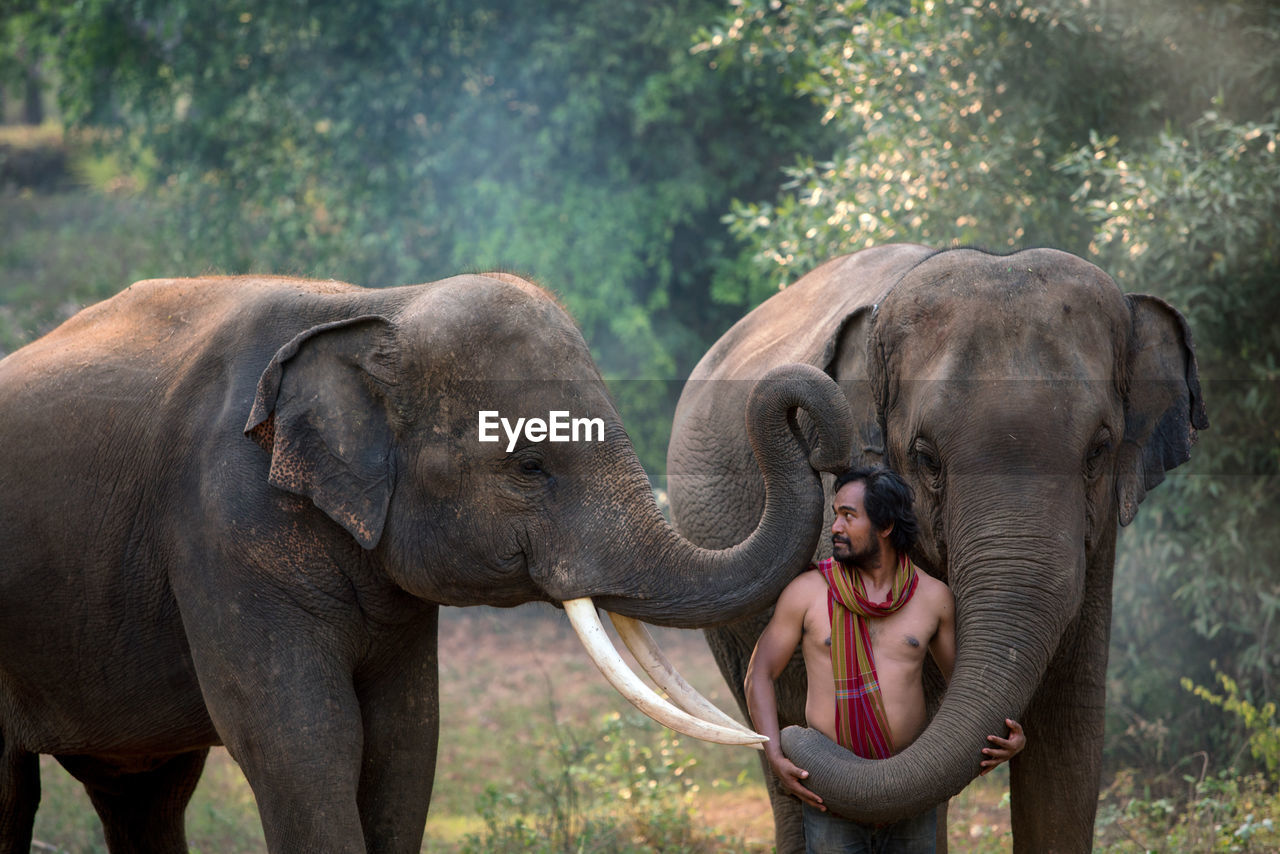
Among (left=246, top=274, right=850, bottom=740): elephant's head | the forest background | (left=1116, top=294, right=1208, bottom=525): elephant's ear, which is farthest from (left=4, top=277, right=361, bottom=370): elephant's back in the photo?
(left=1116, top=294, right=1208, bottom=525): elephant's ear

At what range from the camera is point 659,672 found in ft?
12.2

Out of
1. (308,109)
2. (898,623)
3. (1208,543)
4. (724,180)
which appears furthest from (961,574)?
(308,109)

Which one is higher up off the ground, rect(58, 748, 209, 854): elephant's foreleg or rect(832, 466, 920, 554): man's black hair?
rect(832, 466, 920, 554): man's black hair

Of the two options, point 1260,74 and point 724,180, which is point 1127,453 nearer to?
point 1260,74

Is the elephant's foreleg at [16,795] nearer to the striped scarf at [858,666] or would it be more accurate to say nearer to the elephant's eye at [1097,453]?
the striped scarf at [858,666]

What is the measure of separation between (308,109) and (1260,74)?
8316 millimetres

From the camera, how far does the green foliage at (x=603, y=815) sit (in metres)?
5.83

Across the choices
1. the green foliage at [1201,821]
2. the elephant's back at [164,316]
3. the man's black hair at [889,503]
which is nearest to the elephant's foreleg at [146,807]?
the elephant's back at [164,316]

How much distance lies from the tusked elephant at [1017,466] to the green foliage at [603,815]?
1.77 metres

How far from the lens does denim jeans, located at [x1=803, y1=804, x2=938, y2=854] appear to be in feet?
11.5

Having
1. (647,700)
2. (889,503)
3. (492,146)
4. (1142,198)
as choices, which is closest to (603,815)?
(647,700)

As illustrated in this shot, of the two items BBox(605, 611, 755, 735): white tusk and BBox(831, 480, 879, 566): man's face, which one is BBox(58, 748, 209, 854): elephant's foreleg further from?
BBox(831, 480, 879, 566): man's face

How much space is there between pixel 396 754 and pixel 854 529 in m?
1.63

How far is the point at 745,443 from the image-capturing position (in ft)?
16.2
